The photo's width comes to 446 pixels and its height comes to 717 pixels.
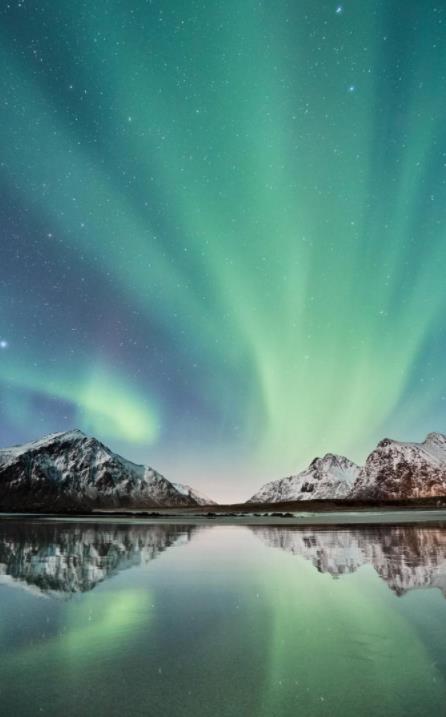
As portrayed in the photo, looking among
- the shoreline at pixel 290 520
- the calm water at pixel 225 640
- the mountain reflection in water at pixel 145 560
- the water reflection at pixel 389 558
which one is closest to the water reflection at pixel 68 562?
the mountain reflection in water at pixel 145 560

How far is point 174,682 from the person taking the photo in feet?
22.1

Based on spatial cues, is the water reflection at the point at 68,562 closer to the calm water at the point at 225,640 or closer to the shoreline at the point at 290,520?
the calm water at the point at 225,640

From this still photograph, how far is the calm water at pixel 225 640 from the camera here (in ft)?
20.0

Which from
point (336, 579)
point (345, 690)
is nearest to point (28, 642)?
point (345, 690)

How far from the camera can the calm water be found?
6102mm

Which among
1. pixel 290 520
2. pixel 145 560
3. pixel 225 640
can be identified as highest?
pixel 290 520

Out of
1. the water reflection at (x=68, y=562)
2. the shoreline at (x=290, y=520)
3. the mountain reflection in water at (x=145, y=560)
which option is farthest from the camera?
the shoreline at (x=290, y=520)

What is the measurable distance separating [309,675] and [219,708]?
5.71 feet

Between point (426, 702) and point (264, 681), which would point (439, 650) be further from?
point (264, 681)

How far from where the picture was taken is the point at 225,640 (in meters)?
8.84

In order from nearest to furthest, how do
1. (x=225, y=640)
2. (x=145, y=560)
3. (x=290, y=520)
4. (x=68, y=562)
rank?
(x=225, y=640), (x=68, y=562), (x=145, y=560), (x=290, y=520)

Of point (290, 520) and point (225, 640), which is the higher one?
point (290, 520)

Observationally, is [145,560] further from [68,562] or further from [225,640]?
[225,640]

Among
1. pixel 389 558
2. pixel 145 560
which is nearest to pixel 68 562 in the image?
pixel 145 560
